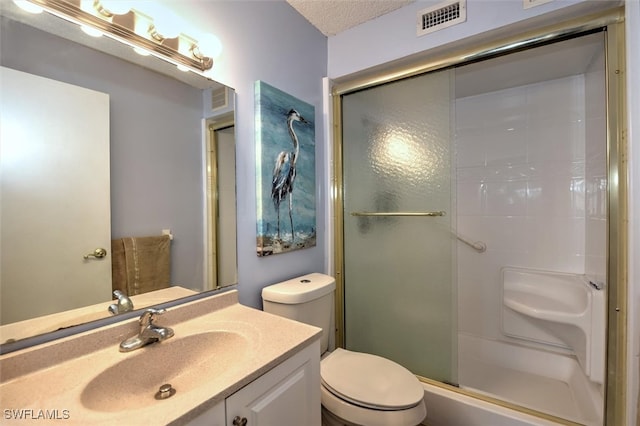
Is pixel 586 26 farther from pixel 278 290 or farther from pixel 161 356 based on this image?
pixel 161 356

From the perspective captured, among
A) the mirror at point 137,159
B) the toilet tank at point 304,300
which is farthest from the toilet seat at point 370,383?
the mirror at point 137,159

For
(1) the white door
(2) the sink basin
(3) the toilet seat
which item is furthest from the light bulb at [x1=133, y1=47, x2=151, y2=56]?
(3) the toilet seat

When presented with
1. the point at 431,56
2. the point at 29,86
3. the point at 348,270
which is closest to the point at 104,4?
the point at 29,86

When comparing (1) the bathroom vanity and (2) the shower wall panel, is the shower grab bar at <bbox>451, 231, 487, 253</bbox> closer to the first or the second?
(2) the shower wall panel

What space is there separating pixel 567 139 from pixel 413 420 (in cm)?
200

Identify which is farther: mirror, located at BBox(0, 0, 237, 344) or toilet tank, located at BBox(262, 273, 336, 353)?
toilet tank, located at BBox(262, 273, 336, 353)

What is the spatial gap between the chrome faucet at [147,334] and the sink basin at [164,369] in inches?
0.7

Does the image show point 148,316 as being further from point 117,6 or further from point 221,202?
point 117,6

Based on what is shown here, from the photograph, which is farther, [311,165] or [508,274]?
[508,274]

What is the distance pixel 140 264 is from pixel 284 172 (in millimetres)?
788

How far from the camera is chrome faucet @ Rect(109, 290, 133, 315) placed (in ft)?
2.88

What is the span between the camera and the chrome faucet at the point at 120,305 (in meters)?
0.88

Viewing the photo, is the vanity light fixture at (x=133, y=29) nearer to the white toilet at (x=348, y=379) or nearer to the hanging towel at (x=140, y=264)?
the hanging towel at (x=140, y=264)

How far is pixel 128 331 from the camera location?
88cm
